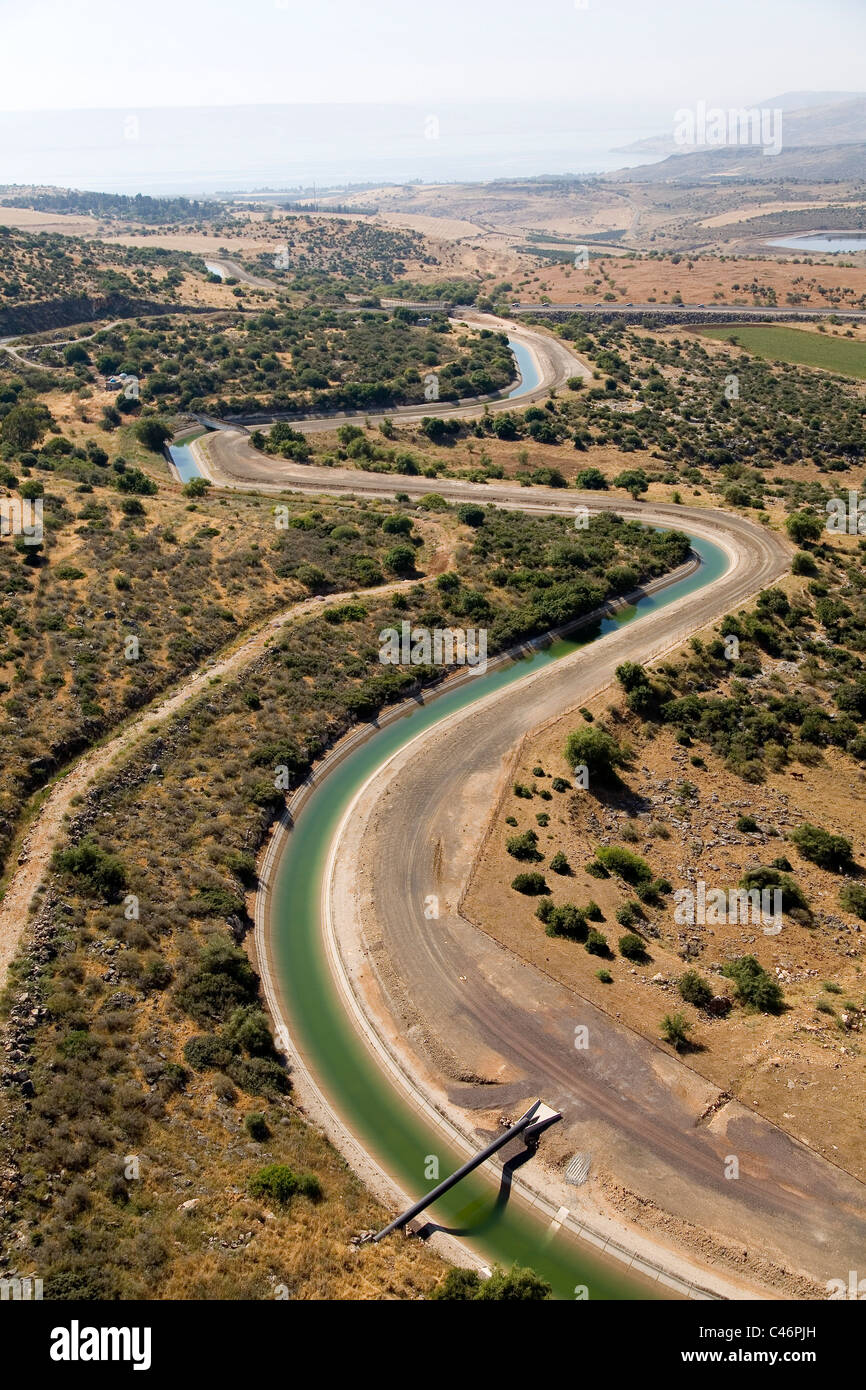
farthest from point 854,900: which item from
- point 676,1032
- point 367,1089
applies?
point 367,1089

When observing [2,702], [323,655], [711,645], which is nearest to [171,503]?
[323,655]

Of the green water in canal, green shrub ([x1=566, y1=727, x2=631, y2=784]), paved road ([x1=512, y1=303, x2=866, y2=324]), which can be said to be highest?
paved road ([x1=512, y1=303, x2=866, y2=324])

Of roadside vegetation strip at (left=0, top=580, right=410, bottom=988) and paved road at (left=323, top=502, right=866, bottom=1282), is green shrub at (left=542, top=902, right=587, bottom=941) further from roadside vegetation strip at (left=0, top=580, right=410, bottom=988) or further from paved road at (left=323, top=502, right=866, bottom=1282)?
roadside vegetation strip at (left=0, top=580, right=410, bottom=988)

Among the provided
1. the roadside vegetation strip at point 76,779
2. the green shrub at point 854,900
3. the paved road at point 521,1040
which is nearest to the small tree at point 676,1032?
the paved road at point 521,1040

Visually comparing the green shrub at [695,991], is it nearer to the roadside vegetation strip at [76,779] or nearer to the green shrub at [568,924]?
the green shrub at [568,924]

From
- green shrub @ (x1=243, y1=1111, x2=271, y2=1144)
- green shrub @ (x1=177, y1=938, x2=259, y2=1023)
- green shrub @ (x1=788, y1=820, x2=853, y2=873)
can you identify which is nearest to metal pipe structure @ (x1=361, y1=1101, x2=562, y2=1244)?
green shrub @ (x1=243, y1=1111, x2=271, y2=1144)
